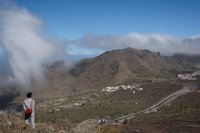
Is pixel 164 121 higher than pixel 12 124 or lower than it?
lower

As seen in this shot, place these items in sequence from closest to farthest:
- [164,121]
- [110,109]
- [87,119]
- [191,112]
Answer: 1. [164,121]
2. [191,112]
3. [87,119]
4. [110,109]

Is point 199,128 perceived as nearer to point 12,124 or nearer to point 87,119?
point 87,119

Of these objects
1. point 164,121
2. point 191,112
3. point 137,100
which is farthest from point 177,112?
point 137,100

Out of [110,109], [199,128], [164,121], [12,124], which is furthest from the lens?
[110,109]

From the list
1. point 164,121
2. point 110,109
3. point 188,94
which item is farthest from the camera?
point 188,94

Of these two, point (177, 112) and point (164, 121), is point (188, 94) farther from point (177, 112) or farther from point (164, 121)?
point (164, 121)

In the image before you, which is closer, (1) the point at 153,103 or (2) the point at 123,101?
(1) the point at 153,103

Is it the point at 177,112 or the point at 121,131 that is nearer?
the point at 121,131

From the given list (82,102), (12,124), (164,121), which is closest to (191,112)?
(164,121)

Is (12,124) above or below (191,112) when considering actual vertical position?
above
